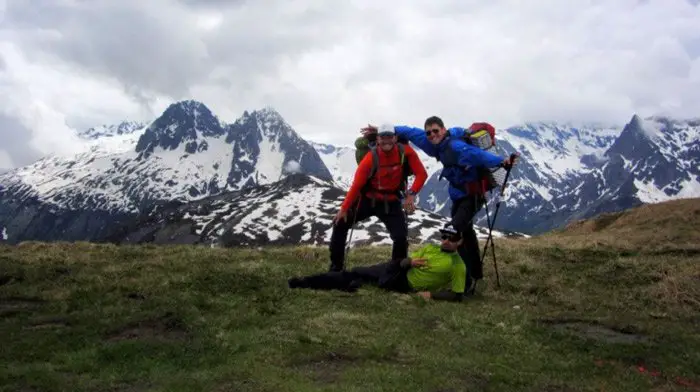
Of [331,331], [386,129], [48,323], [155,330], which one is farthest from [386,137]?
[48,323]

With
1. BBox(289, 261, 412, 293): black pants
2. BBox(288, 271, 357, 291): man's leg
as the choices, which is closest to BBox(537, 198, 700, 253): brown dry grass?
BBox(289, 261, 412, 293): black pants

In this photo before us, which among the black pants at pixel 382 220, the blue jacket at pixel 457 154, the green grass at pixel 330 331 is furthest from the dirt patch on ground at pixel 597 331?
the black pants at pixel 382 220

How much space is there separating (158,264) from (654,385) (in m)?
12.5

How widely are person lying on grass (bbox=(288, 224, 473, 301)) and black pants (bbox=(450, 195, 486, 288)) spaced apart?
1.00 ft

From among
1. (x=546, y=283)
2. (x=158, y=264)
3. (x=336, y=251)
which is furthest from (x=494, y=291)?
(x=158, y=264)

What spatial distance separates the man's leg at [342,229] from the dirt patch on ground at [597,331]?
525cm

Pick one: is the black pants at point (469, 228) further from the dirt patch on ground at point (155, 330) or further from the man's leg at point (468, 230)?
the dirt patch on ground at point (155, 330)

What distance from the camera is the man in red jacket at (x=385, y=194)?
14.4 meters

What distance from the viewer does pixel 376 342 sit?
30.8ft

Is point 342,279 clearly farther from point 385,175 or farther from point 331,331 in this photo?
point 331,331

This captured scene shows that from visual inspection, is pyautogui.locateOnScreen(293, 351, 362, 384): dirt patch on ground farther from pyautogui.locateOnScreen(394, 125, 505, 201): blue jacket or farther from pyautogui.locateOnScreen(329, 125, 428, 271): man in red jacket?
pyautogui.locateOnScreen(394, 125, 505, 201): blue jacket

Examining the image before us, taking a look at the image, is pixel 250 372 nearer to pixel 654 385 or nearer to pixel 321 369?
pixel 321 369

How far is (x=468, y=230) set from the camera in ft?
47.0

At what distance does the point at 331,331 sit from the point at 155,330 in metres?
2.87
